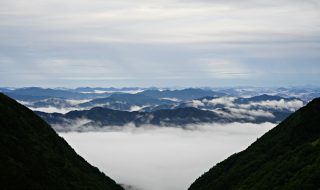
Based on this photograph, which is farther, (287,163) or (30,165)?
(30,165)

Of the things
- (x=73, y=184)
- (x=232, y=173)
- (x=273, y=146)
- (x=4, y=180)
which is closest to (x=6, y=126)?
(x=73, y=184)

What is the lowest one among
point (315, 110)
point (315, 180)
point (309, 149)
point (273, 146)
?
point (315, 180)

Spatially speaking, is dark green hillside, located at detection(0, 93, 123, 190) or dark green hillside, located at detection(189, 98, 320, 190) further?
dark green hillside, located at detection(0, 93, 123, 190)

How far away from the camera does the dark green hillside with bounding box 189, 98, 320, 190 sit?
84463mm

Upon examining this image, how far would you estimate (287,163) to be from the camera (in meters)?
106

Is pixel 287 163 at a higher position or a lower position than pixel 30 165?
lower

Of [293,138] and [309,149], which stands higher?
[293,138]

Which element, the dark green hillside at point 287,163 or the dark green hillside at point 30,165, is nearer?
the dark green hillside at point 287,163

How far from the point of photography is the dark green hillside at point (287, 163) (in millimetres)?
84463

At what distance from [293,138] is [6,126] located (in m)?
131

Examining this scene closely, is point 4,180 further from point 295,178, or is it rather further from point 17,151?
point 295,178

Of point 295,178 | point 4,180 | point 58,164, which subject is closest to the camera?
point 295,178

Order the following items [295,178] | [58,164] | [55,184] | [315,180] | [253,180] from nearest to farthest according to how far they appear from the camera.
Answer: [315,180] < [295,178] < [253,180] < [55,184] < [58,164]

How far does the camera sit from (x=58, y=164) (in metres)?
180
